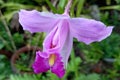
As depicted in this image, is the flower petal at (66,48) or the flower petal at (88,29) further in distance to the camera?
the flower petal at (66,48)

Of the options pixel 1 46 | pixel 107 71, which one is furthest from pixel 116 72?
pixel 1 46

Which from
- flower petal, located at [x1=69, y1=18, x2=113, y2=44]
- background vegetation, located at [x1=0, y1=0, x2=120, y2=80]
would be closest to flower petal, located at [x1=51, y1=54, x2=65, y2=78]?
flower petal, located at [x1=69, y1=18, x2=113, y2=44]

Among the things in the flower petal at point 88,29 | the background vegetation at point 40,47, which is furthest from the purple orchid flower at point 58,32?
the background vegetation at point 40,47

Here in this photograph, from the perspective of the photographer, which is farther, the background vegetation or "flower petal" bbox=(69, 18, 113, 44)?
the background vegetation

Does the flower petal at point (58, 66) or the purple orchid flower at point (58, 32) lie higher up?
the purple orchid flower at point (58, 32)

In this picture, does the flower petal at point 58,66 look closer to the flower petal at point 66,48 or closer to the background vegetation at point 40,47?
the flower petal at point 66,48

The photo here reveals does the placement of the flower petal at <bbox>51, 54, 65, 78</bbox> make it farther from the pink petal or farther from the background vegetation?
the background vegetation

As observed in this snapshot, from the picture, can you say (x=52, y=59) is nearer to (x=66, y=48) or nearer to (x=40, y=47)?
(x=66, y=48)

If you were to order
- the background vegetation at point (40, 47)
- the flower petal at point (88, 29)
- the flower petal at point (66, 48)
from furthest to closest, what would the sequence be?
the background vegetation at point (40, 47)
the flower petal at point (66, 48)
the flower petal at point (88, 29)
